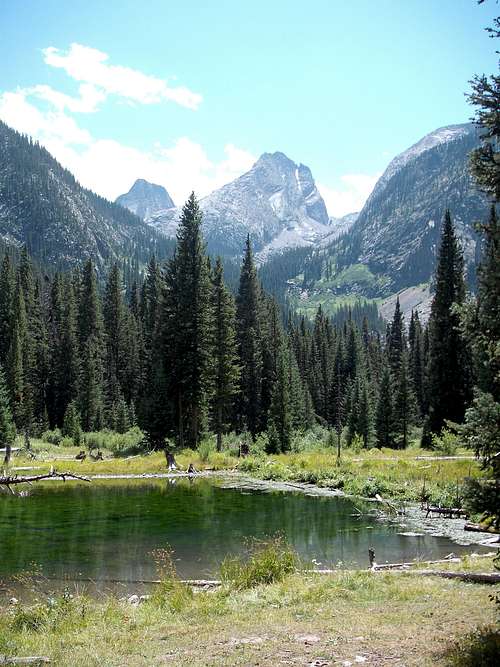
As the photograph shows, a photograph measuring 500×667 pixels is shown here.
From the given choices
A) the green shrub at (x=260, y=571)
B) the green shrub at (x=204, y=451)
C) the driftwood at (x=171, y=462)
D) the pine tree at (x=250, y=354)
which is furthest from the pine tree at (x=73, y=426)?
the green shrub at (x=260, y=571)

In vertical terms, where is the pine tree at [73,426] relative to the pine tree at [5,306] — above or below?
below

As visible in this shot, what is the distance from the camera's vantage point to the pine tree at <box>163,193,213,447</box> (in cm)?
4806

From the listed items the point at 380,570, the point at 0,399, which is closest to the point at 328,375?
the point at 0,399

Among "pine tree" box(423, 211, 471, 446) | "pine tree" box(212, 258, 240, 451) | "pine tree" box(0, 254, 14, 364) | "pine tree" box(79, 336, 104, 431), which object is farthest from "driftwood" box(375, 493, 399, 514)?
"pine tree" box(0, 254, 14, 364)

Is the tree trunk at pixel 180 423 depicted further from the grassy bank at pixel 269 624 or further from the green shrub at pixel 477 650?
the green shrub at pixel 477 650

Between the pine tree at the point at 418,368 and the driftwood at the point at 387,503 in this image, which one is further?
the pine tree at the point at 418,368

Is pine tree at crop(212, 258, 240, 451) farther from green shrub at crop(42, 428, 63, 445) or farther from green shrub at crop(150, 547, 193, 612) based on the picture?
green shrub at crop(150, 547, 193, 612)

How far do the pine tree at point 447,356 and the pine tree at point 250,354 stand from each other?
876 inches

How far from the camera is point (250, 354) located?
66.2 m

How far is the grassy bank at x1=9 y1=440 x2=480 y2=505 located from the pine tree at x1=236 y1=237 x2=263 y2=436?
16655 millimetres

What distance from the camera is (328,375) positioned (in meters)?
102

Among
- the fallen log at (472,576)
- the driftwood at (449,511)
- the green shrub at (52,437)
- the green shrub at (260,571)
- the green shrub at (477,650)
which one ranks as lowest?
the green shrub at (52,437)

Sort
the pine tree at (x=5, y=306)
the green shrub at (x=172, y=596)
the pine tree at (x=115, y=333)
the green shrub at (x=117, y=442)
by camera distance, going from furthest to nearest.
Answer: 1. the pine tree at (x=115, y=333)
2. the pine tree at (x=5, y=306)
3. the green shrub at (x=117, y=442)
4. the green shrub at (x=172, y=596)

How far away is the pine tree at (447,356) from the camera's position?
46.9m
